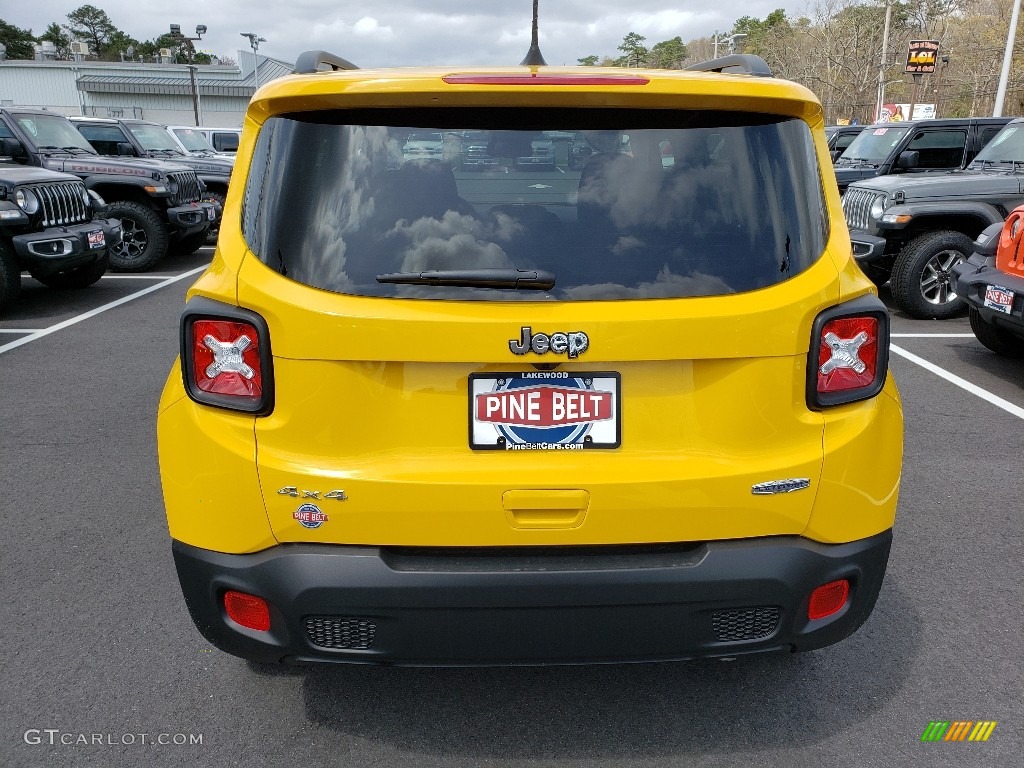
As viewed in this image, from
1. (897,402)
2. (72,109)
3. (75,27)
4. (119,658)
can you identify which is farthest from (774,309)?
(75,27)

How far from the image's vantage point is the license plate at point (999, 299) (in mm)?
6062

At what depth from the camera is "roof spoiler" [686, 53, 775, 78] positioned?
2654mm

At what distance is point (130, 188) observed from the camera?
11633mm

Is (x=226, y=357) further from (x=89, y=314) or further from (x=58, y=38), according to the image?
(x=58, y=38)

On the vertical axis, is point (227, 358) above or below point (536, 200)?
below

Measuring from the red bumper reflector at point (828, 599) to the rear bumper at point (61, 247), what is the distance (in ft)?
27.5

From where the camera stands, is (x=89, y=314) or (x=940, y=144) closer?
(x=89, y=314)

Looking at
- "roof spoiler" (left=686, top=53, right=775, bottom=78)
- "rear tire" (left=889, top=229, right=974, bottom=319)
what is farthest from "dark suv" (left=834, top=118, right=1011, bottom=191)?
"roof spoiler" (left=686, top=53, right=775, bottom=78)

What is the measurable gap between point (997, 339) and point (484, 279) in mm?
6545

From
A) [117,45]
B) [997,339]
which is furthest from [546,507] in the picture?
[117,45]

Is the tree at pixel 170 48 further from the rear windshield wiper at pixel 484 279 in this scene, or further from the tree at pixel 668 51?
the rear windshield wiper at pixel 484 279

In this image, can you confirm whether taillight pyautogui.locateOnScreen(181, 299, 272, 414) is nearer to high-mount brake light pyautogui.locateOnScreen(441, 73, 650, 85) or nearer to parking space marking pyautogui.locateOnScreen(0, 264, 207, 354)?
high-mount brake light pyautogui.locateOnScreen(441, 73, 650, 85)

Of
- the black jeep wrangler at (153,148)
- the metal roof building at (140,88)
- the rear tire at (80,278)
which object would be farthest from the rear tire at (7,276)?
the metal roof building at (140,88)

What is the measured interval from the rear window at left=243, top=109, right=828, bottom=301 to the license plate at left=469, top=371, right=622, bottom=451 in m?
0.24
